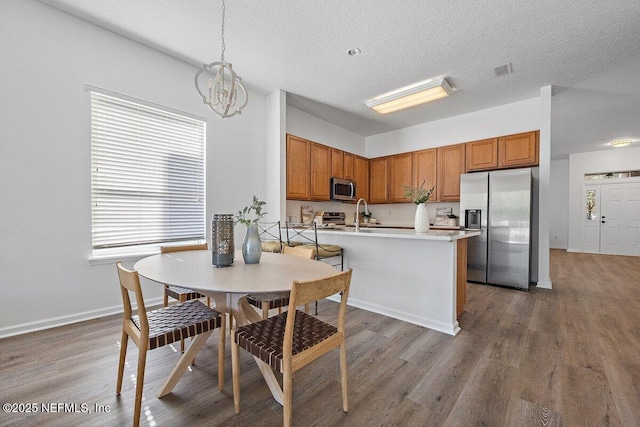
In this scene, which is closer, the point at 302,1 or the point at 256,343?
the point at 256,343

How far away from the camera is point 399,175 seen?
5445 millimetres

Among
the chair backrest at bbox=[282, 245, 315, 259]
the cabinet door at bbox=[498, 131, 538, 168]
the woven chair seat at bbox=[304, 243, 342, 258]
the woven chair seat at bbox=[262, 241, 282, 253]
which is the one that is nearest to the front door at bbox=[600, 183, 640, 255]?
the cabinet door at bbox=[498, 131, 538, 168]

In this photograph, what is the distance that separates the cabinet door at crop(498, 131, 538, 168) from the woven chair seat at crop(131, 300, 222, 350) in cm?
463

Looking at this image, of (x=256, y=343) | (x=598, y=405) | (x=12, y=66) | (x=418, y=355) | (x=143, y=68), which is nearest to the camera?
(x=256, y=343)

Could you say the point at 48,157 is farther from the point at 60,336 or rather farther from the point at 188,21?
the point at 188,21

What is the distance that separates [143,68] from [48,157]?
1.30 meters

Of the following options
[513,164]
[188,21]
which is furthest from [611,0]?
[188,21]

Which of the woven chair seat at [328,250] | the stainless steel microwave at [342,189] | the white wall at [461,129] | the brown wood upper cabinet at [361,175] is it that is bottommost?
the woven chair seat at [328,250]

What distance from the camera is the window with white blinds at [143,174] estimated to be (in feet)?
8.72

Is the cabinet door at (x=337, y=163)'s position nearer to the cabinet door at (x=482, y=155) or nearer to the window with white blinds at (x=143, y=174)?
the cabinet door at (x=482, y=155)

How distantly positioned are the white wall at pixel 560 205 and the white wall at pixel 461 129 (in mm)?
5385

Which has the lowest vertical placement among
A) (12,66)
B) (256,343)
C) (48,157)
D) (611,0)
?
(256,343)

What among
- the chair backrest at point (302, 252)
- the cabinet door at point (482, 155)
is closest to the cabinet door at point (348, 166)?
the cabinet door at point (482, 155)

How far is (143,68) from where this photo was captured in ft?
9.48
